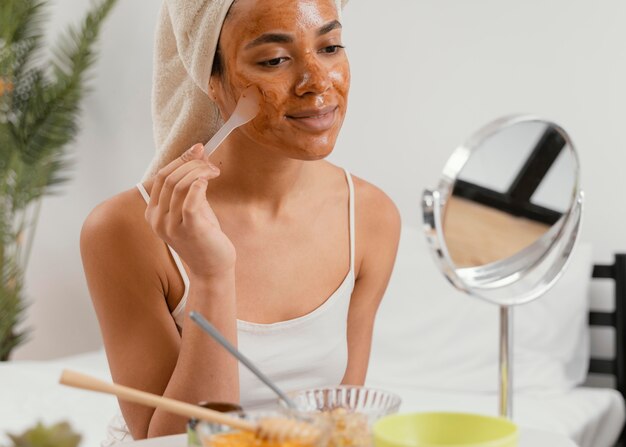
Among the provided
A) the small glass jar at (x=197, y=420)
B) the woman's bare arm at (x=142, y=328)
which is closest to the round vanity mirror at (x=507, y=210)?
the small glass jar at (x=197, y=420)

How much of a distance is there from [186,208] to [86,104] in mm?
3032

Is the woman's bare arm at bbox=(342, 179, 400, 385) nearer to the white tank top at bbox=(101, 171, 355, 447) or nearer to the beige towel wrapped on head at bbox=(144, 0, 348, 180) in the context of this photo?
the white tank top at bbox=(101, 171, 355, 447)

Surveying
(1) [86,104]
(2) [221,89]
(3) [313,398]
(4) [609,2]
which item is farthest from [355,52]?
(3) [313,398]

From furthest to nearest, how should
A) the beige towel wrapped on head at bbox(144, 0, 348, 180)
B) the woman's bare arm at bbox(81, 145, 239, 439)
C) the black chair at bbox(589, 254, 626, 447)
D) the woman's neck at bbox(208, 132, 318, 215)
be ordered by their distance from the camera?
the black chair at bbox(589, 254, 626, 447) < the woman's neck at bbox(208, 132, 318, 215) < the beige towel wrapped on head at bbox(144, 0, 348, 180) < the woman's bare arm at bbox(81, 145, 239, 439)

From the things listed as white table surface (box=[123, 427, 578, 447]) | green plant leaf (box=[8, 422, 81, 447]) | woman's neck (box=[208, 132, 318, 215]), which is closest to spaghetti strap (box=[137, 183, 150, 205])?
woman's neck (box=[208, 132, 318, 215])

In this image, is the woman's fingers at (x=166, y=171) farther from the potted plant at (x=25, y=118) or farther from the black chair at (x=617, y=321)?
the potted plant at (x=25, y=118)

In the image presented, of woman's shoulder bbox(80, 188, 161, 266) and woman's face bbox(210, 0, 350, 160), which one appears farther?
woman's shoulder bbox(80, 188, 161, 266)

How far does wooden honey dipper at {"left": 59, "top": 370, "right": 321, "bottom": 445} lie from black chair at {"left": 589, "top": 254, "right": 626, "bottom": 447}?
6.99 ft

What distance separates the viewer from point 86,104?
12.9 ft

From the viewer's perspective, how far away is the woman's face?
1233mm

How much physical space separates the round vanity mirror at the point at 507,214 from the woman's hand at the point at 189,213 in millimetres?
361

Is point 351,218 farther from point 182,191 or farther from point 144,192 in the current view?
point 182,191

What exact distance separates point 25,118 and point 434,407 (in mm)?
2137

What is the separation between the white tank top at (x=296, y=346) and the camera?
1.39 m
